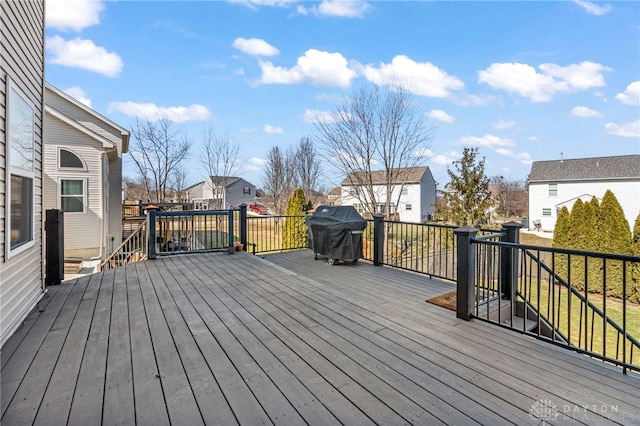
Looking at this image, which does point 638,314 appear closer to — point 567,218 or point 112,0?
point 567,218

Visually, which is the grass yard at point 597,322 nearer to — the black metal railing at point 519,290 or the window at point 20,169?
the black metal railing at point 519,290

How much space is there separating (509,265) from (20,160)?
16.9 ft

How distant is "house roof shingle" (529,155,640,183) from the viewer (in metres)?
21.1

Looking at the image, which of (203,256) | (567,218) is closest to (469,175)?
(567,218)

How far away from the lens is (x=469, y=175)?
1267 cm

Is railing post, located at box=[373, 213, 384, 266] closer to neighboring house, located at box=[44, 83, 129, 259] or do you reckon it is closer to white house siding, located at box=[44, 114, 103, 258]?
neighboring house, located at box=[44, 83, 129, 259]

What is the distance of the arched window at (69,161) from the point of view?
31.5 ft

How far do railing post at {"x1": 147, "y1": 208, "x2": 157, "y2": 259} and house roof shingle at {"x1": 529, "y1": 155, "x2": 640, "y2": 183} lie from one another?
27.1 m

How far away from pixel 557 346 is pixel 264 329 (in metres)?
2.40

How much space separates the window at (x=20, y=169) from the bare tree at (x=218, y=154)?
51.6ft

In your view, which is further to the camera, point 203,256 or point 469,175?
point 469,175

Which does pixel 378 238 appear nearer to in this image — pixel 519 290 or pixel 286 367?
pixel 519 290

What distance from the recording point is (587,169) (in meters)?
22.6

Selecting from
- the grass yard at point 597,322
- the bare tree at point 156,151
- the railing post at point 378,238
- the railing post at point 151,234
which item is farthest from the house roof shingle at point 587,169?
the railing post at point 151,234
